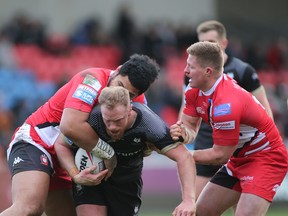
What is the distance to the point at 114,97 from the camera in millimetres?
6289

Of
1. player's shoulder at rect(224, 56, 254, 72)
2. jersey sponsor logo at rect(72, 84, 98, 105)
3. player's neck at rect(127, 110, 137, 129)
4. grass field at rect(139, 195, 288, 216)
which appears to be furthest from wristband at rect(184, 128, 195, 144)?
grass field at rect(139, 195, 288, 216)

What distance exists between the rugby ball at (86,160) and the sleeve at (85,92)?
43cm

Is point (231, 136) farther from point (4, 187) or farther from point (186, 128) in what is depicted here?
point (4, 187)

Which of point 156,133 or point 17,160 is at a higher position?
point 156,133

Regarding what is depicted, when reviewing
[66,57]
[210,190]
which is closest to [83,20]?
[66,57]

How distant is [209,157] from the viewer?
6945 mm

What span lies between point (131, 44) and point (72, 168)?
12620mm

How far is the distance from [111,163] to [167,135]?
0.59 metres

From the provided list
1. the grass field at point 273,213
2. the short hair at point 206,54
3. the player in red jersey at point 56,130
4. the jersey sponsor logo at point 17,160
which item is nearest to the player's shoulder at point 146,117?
the player in red jersey at point 56,130

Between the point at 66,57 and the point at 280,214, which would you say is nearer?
the point at 280,214

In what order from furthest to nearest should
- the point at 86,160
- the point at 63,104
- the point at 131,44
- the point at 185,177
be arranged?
the point at 131,44
the point at 63,104
the point at 86,160
the point at 185,177

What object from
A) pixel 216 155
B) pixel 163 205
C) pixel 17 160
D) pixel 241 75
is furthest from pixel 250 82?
pixel 163 205

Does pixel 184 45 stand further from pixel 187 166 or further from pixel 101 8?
pixel 187 166

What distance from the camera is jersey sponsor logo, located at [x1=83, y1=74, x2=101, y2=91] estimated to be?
6.76m
